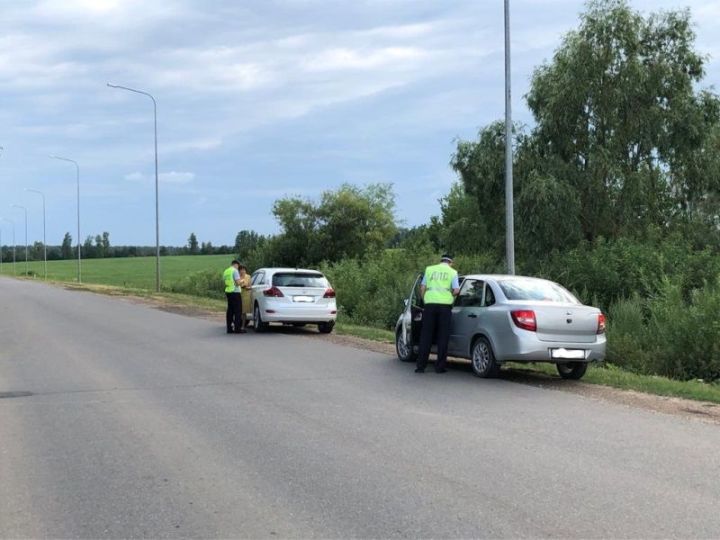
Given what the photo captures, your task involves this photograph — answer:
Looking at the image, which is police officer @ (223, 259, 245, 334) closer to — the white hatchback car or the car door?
the white hatchback car

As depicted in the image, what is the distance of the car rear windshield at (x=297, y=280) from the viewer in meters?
19.9

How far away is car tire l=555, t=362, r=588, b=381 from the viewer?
11.8 meters

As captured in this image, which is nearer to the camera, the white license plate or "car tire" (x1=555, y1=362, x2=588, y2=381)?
the white license plate

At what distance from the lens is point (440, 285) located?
12070 millimetres

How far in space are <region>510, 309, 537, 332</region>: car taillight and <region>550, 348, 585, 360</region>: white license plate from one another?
0.43 meters

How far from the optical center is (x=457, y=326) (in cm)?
1244

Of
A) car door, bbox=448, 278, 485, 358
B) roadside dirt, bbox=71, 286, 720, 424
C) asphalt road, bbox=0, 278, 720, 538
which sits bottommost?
roadside dirt, bbox=71, 286, 720, 424

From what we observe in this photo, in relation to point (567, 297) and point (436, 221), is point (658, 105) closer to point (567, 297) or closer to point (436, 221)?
point (567, 297)

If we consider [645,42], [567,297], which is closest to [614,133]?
[645,42]

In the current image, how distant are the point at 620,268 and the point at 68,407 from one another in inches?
647

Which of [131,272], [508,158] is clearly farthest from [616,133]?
[131,272]

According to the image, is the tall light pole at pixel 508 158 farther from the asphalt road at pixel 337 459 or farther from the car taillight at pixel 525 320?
the car taillight at pixel 525 320

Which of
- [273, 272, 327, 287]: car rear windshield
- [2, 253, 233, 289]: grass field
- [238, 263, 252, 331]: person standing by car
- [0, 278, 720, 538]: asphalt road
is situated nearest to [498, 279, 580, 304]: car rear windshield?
[0, 278, 720, 538]: asphalt road

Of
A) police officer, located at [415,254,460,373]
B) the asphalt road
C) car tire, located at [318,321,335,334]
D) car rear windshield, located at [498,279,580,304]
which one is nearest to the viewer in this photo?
the asphalt road
